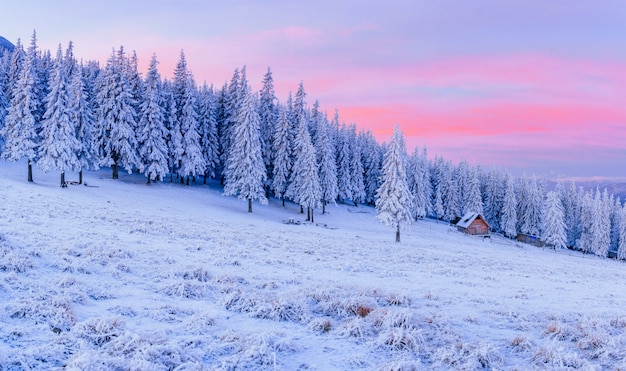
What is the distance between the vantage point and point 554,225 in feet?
242

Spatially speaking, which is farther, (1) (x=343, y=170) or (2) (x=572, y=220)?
(2) (x=572, y=220)

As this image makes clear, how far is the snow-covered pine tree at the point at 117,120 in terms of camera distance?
5000cm

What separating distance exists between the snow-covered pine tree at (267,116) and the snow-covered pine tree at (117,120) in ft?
57.1

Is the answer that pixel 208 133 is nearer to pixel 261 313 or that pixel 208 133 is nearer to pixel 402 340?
pixel 261 313

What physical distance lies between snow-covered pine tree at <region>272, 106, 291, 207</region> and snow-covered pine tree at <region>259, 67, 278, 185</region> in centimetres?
156

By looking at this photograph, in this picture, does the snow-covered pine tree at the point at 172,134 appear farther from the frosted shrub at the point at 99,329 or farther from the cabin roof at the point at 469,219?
the cabin roof at the point at 469,219

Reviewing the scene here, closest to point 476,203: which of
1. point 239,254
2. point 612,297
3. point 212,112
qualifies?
point 212,112

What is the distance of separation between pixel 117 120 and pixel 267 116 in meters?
20.7

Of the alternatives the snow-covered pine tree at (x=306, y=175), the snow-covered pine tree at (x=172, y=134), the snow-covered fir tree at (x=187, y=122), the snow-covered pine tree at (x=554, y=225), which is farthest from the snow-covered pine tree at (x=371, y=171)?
the snow-covered pine tree at (x=172, y=134)

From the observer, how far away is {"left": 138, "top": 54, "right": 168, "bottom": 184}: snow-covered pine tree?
168 feet

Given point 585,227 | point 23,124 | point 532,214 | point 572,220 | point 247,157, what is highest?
point 23,124

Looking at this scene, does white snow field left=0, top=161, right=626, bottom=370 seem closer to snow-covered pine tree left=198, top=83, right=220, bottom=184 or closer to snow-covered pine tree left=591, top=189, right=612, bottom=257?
snow-covered pine tree left=198, top=83, right=220, bottom=184

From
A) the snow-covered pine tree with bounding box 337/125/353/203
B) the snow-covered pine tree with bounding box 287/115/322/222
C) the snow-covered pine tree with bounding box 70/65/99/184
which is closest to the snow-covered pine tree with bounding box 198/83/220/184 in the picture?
the snow-covered pine tree with bounding box 287/115/322/222

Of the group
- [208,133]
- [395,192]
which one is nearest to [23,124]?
[208,133]
